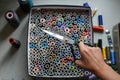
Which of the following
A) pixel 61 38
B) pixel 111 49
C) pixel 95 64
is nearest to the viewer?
pixel 95 64

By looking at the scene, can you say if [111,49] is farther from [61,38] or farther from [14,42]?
[14,42]

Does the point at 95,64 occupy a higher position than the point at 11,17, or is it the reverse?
the point at 11,17

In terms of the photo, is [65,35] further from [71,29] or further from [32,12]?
[32,12]

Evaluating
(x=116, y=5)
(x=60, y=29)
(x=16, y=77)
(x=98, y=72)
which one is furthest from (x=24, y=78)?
(x=116, y=5)

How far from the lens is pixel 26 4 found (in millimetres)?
1104

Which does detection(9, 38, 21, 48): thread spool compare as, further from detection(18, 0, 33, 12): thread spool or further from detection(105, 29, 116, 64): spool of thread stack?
detection(105, 29, 116, 64): spool of thread stack

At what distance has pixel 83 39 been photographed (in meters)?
1.10

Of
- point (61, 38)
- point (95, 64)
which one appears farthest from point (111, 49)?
point (95, 64)

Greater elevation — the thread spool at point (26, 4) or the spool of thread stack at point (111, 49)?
the thread spool at point (26, 4)

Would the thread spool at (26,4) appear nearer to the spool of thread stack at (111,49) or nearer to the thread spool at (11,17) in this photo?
the thread spool at (11,17)

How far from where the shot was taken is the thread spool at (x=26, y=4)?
3.54ft

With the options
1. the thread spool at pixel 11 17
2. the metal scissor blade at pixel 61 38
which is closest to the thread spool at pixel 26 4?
the thread spool at pixel 11 17

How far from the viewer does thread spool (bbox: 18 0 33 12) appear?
3.54 ft

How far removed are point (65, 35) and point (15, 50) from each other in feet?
0.90
